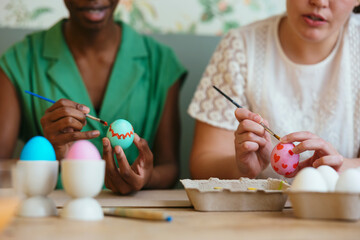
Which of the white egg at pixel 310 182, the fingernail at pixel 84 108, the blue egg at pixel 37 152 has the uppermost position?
the fingernail at pixel 84 108

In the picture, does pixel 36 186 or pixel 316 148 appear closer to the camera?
pixel 36 186

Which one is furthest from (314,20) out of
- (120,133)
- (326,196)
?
(326,196)

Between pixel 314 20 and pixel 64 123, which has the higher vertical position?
pixel 314 20

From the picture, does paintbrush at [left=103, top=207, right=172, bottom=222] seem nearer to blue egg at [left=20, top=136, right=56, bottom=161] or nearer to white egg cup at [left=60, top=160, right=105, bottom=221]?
white egg cup at [left=60, top=160, right=105, bottom=221]

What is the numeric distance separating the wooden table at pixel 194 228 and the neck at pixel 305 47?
0.88m

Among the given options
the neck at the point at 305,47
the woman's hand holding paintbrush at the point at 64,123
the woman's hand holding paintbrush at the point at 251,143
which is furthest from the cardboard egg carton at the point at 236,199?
the neck at the point at 305,47

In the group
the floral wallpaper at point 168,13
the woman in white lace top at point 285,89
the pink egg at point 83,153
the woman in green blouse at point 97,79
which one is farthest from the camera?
the floral wallpaper at point 168,13

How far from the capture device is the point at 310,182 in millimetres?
931

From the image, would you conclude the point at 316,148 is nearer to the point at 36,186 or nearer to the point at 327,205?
the point at 327,205

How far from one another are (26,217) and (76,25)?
1134mm

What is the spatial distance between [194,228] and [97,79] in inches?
47.7

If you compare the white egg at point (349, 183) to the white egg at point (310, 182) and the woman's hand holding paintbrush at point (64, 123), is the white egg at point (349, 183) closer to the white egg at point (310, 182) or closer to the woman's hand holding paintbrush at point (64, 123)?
the white egg at point (310, 182)

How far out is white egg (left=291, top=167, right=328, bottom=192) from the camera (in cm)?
92

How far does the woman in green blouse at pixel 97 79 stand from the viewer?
187 cm
